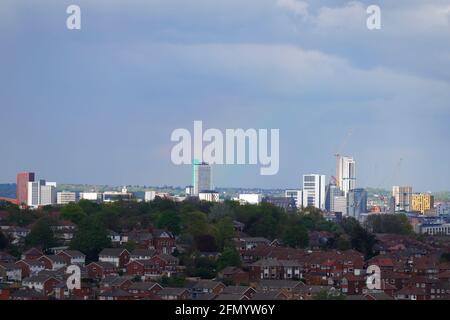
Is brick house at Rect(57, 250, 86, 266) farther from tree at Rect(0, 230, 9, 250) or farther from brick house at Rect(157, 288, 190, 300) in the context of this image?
brick house at Rect(157, 288, 190, 300)

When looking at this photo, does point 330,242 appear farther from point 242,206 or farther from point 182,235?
point 242,206

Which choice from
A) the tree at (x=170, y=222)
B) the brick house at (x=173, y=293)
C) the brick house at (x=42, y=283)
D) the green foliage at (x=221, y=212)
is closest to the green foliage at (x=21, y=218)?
the tree at (x=170, y=222)

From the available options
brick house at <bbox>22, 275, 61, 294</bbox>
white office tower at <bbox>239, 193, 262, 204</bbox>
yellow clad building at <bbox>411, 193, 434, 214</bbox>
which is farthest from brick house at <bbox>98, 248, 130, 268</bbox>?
yellow clad building at <bbox>411, 193, 434, 214</bbox>

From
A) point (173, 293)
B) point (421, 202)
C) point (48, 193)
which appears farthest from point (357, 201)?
point (173, 293)

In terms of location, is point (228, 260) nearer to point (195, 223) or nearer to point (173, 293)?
point (173, 293)

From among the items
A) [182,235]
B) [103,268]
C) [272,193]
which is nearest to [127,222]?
[182,235]
